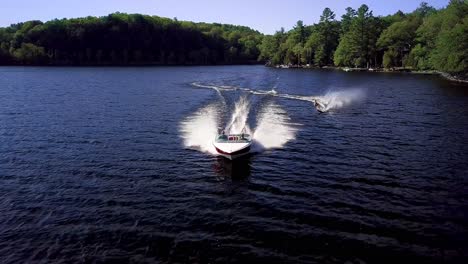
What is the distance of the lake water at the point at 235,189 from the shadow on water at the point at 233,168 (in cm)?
19

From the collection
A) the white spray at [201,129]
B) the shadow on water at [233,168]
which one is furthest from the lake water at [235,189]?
the white spray at [201,129]

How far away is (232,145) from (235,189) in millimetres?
9138

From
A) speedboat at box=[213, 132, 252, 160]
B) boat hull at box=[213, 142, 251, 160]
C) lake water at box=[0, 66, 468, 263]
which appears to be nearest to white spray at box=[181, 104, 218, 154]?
lake water at box=[0, 66, 468, 263]

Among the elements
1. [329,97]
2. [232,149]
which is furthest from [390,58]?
[232,149]

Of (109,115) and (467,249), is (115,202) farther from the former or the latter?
(109,115)

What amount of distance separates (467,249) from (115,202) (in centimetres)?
2485

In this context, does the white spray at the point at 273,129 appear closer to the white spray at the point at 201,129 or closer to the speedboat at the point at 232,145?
the speedboat at the point at 232,145

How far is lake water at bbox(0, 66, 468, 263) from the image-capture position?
84.5 feet

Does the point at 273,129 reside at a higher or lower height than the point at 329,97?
lower

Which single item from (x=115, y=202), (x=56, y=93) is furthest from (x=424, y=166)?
(x=56, y=93)

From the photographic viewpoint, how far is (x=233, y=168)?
135ft

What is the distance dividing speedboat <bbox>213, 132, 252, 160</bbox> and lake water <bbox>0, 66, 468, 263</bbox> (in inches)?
41.8

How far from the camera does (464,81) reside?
12200 cm

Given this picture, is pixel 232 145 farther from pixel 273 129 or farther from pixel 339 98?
pixel 339 98
